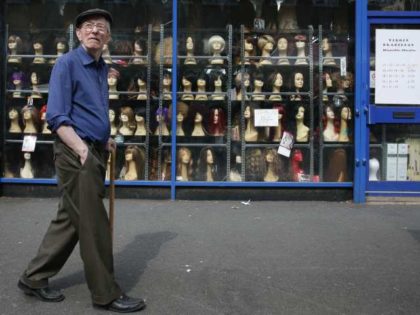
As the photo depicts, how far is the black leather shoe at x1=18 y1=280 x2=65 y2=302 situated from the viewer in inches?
166

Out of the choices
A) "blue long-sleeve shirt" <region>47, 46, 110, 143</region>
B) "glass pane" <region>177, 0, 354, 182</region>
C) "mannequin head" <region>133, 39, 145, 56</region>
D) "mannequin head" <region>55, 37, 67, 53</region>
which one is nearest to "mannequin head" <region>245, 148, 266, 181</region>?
"glass pane" <region>177, 0, 354, 182</region>

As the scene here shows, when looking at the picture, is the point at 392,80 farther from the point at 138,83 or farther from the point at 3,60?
the point at 3,60

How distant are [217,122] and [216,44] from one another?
40.2 inches

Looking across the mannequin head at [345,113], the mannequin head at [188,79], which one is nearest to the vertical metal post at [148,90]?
the mannequin head at [188,79]

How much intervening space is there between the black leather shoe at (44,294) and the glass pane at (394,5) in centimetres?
546

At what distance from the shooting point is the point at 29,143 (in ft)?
26.6

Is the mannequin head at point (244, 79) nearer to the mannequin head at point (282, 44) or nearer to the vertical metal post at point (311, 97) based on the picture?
the mannequin head at point (282, 44)

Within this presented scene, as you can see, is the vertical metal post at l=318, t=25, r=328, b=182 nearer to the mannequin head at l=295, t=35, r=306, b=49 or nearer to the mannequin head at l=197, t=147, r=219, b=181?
the mannequin head at l=295, t=35, r=306, b=49

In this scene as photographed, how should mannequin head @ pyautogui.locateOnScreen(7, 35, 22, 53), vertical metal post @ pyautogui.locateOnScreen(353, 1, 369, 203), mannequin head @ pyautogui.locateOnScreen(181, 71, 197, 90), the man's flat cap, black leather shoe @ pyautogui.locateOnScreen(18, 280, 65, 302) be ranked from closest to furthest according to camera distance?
the man's flat cap < black leather shoe @ pyautogui.locateOnScreen(18, 280, 65, 302) < vertical metal post @ pyautogui.locateOnScreen(353, 1, 369, 203) < mannequin head @ pyautogui.locateOnScreen(181, 71, 197, 90) < mannequin head @ pyautogui.locateOnScreen(7, 35, 22, 53)

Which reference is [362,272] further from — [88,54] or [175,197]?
[175,197]

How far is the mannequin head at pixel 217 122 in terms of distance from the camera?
802 cm

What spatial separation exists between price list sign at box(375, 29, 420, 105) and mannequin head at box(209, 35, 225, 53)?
6.50 feet

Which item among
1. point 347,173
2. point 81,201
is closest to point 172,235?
point 81,201

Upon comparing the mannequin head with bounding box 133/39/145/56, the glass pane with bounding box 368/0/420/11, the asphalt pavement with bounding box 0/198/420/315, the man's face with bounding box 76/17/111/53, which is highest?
the glass pane with bounding box 368/0/420/11
